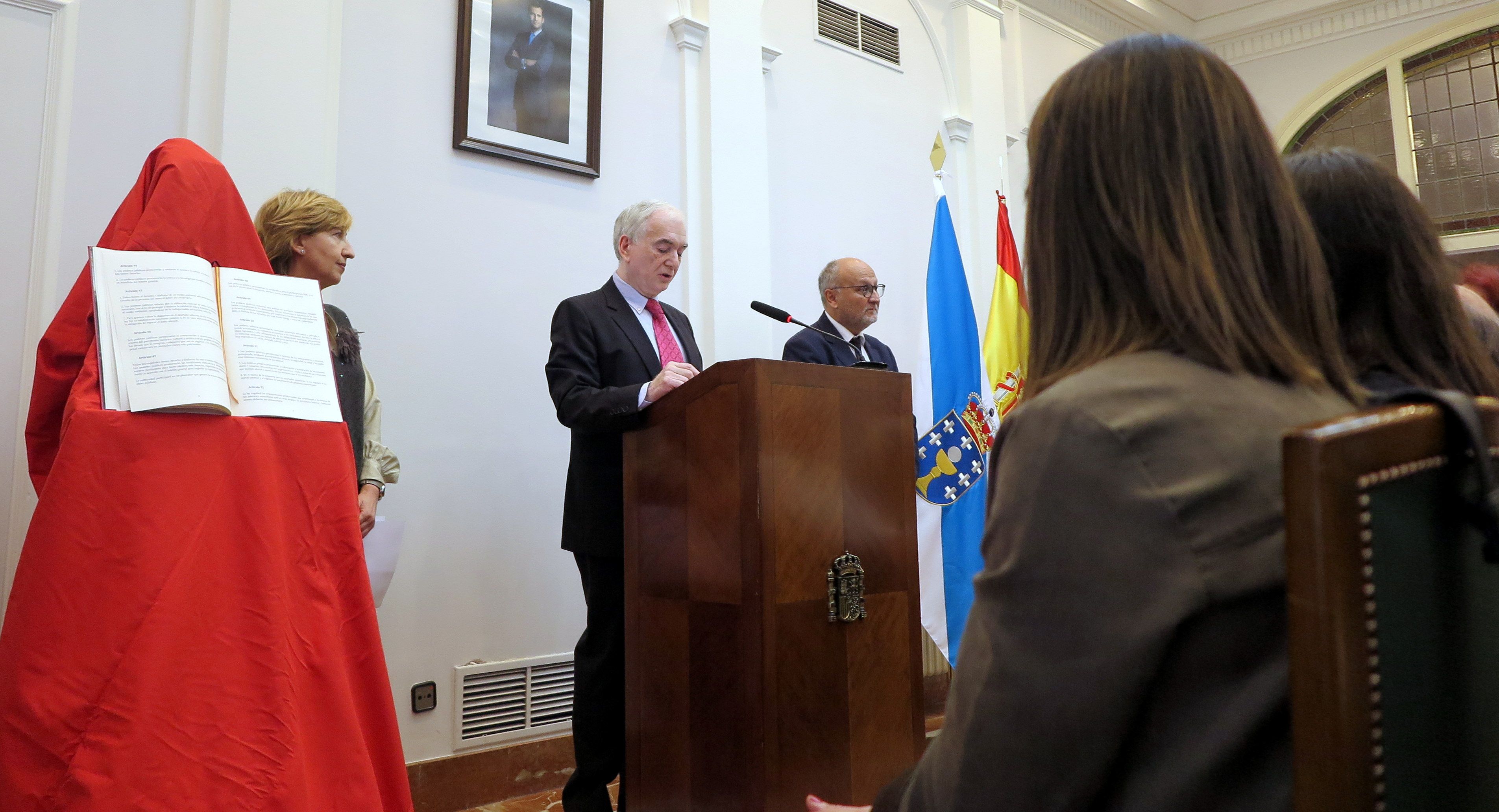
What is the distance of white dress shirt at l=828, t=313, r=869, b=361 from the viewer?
10.2 ft

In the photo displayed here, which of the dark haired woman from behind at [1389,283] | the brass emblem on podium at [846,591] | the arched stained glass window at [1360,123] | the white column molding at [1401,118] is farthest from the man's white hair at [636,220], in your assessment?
the white column molding at [1401,118]

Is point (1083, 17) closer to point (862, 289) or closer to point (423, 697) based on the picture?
point (862, 289)

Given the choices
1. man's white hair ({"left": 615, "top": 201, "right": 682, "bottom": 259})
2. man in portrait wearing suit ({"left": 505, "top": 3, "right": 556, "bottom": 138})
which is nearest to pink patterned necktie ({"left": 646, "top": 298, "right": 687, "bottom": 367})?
man's white hair ({"left": 615, "top": 201, "right": 682, "bottom": 259})

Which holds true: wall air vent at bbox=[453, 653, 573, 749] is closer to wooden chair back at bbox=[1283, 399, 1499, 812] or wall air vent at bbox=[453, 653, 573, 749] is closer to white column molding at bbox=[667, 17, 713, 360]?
white column molding at bbox=[667, 17, 713, 360]

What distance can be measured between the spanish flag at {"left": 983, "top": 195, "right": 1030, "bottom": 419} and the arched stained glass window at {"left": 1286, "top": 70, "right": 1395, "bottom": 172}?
2.69 metres

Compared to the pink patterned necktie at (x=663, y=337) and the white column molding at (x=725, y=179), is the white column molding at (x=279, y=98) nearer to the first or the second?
the pink patterned necktie at (x=663, y=337)

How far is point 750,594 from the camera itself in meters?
1.71

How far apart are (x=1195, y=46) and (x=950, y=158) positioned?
4039 millimetres

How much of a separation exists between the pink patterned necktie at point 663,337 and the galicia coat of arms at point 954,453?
116 cm

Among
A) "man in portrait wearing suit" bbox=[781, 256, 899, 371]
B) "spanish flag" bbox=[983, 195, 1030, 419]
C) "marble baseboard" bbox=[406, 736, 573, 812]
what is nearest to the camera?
"marble baseboard" bbox=[406, 736, 573, 812]

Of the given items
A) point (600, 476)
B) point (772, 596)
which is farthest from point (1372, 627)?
point (600, 476)

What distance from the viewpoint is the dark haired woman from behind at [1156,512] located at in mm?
560

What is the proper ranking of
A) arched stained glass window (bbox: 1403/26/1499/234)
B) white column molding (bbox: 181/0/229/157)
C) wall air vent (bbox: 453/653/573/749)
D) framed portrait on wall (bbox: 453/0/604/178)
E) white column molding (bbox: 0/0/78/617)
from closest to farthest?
white column molding (bbox: 0/0/78/617) < white column molding (bbox: 181/0/229/157) < wall air vent (bbox: 453/653/573/749) < framed portrait on wall (bbox: 453/0/604/178) < arched stained glass window (bbox: 1403/26/1499/234)

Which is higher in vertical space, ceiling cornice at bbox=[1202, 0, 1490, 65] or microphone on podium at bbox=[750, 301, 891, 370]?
ceiling cornice at bbox=[1202, 0, 1490, 65]
